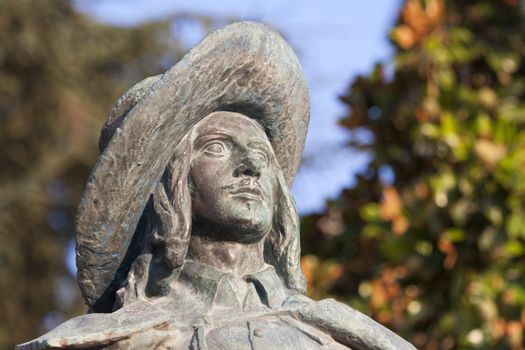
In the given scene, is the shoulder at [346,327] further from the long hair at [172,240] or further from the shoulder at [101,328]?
the shoulder at [101,328]

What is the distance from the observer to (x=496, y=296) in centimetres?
742

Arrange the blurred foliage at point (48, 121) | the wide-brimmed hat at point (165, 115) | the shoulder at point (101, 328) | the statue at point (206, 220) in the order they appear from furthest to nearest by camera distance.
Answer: the blurred foliage at point (48, 121)
the wide-brimmed hat at point (165, 115)
the statue at point (206, 220)
the shoulder at point (101, 328)

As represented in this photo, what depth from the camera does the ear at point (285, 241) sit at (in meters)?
4.43

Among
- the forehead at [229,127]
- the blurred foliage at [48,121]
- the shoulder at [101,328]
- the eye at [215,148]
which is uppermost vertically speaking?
the blurred foliage at [48,121]

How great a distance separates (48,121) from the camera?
14.7 metres

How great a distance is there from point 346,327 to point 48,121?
425 inches

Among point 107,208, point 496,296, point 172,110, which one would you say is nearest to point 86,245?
point 107,208

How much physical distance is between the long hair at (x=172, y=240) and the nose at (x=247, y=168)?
146mm

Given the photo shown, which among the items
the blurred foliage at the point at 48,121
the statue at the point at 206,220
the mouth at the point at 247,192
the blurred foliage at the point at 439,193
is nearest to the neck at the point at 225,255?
the statue at the point at 206,220

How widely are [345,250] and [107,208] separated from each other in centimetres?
384

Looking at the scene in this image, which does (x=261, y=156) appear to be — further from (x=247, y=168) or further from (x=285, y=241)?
(x=285, y=241)

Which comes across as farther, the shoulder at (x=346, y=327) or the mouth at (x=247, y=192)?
the mouth at (x=247, y=192)

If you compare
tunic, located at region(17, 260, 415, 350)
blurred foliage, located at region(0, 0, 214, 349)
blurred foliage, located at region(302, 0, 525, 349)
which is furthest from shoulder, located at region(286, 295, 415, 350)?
blurred foliage, located at region(0, 0, 214, 349)

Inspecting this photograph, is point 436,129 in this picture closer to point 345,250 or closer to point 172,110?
point 345,250
